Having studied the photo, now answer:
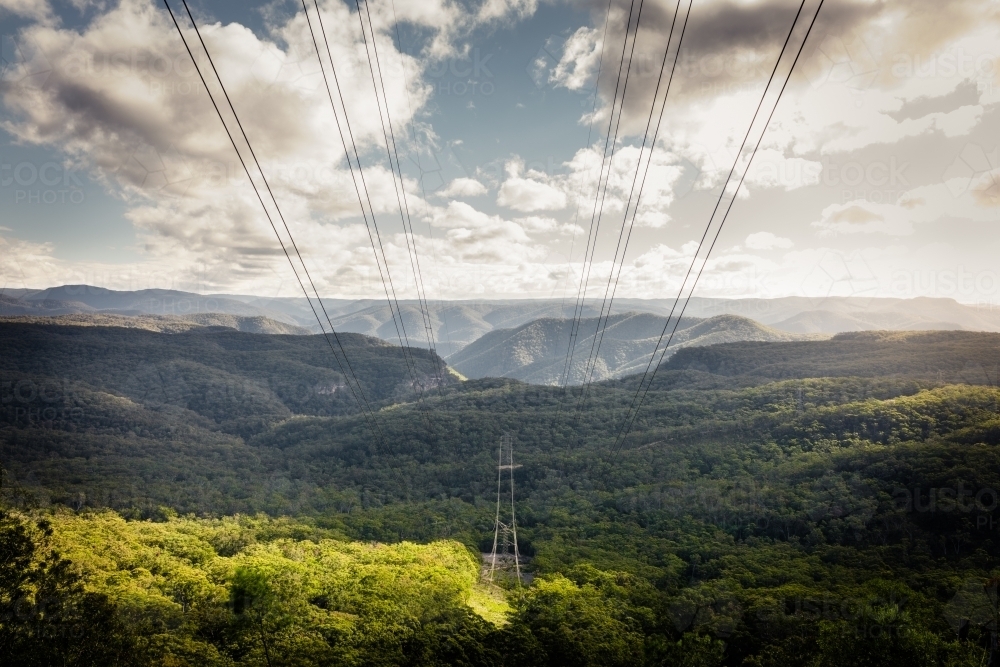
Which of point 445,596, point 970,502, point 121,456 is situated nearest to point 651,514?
point 970,502

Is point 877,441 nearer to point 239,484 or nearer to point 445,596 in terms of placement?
point 445,596

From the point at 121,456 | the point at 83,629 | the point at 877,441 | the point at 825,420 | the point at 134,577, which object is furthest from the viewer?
the point at 121,456

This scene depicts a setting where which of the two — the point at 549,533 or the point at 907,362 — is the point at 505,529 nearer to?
the point at 549,533

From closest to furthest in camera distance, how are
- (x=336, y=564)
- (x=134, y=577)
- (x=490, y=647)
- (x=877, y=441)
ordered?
(x=490, y=647) → (x=134, y=577) → (x=336, y=564) → (x=877, y=441)

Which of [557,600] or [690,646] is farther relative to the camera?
[557,600]

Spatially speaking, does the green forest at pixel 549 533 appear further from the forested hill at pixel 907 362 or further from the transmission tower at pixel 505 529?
the transmission tower at pixel 505 529

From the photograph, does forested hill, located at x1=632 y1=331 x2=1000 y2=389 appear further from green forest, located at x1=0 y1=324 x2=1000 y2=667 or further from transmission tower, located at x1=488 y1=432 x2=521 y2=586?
transmission tower, located at x1=488 y1=432 x2=521 y2=586
